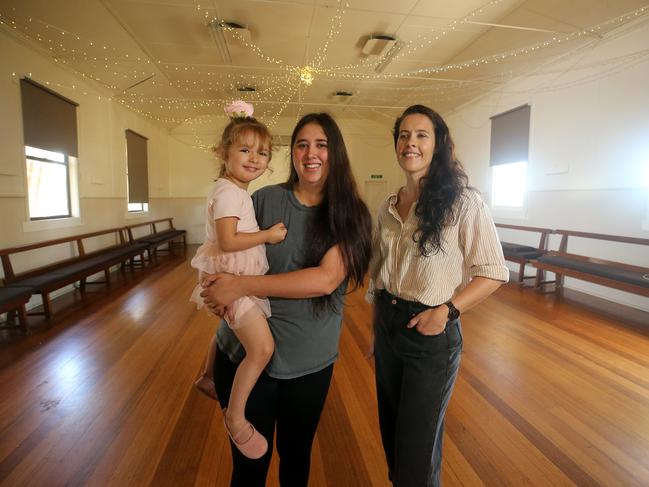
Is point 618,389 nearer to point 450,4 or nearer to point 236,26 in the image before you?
point 450,4

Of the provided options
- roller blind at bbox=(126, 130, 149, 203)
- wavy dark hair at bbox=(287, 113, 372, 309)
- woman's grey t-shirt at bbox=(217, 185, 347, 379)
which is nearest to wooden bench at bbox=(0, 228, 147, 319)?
roller blind at bbox=(126, 130, 149, 203)

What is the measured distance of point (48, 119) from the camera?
457 cm

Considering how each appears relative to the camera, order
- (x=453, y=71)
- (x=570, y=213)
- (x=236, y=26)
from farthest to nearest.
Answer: (x=453, y=71) < (x=570, y=213) < (x=236, y=26)

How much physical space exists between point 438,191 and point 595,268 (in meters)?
4.08

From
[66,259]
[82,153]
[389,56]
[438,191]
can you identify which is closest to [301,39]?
[389,56]

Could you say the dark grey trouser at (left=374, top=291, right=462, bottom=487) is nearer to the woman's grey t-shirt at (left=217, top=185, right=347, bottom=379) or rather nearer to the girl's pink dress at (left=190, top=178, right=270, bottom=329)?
the woman's grey t-shirt at (left=217, top=185, right=347, bottom=379)

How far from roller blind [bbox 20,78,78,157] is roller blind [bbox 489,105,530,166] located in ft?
24.2

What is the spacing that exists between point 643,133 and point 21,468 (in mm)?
6366

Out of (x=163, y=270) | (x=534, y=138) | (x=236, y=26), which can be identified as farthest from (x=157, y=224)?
(x=534, y=138)

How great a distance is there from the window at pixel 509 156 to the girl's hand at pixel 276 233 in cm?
619

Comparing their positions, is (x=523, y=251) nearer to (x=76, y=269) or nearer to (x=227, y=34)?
(x=227, y=34)

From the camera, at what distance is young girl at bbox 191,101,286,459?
1.00 metres

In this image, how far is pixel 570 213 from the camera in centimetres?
500

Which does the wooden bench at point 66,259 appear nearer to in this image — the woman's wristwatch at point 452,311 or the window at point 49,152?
the window at point 49,152
